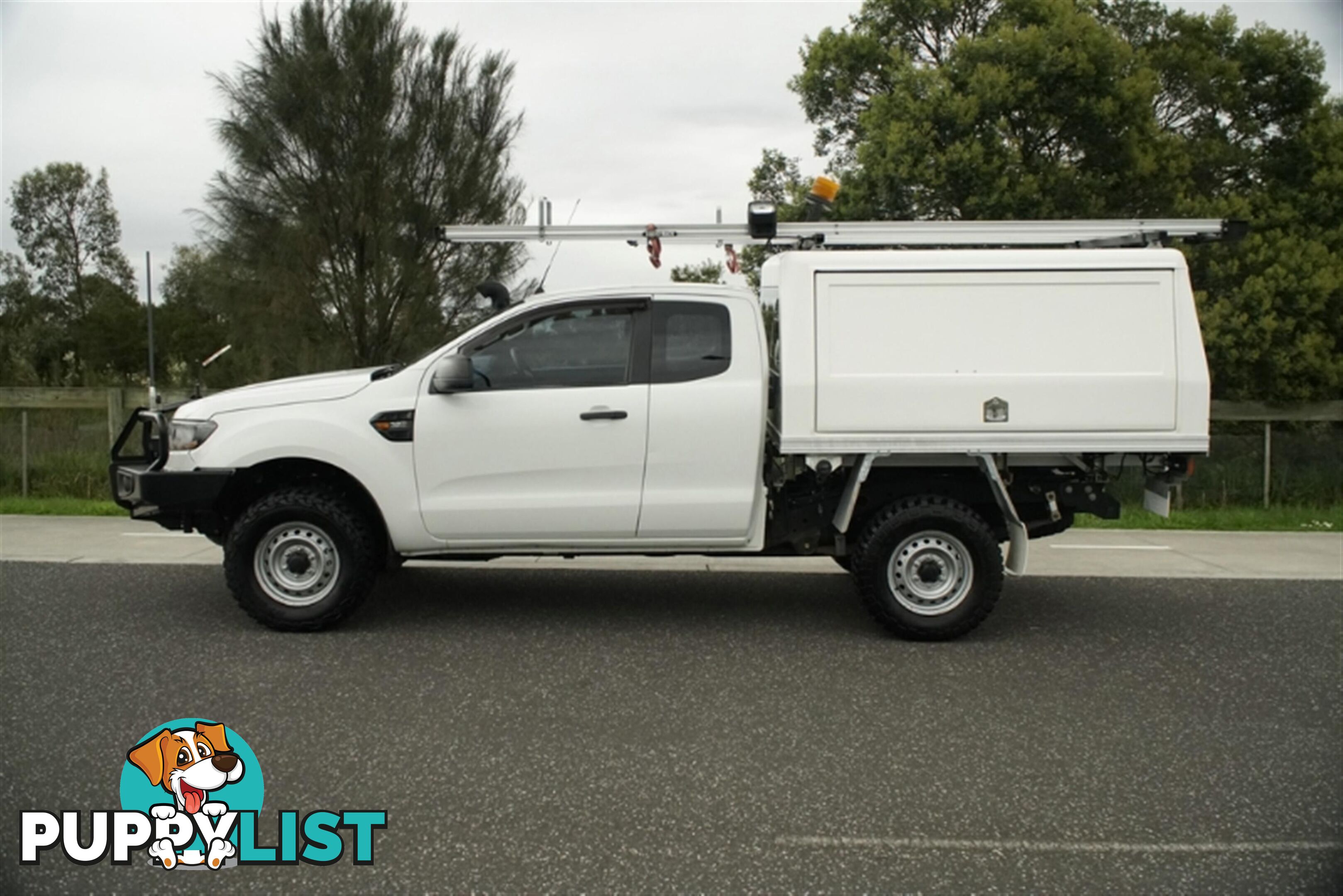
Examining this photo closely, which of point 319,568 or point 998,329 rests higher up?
point 998,329

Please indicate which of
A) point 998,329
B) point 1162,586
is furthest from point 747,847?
point 1162,586

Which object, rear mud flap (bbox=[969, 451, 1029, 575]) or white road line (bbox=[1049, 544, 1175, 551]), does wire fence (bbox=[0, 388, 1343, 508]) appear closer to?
white road line (bbox=[1049, 544, 1175, 551])

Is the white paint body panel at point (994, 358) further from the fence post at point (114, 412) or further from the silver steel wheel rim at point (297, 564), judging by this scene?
the fence post at point (114, 412)

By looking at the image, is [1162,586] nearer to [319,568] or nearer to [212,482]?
[319,568]

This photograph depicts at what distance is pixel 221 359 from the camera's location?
18.3 m

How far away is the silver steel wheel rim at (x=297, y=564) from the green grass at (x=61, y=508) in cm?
552

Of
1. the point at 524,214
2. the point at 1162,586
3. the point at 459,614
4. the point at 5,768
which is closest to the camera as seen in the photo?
the point at 5,768

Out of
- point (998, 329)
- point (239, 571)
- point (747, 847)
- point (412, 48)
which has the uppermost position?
point (412, 48)

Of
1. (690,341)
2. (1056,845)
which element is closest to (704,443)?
(690,341)

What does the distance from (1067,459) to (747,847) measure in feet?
12.7

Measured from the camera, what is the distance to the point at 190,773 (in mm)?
4742

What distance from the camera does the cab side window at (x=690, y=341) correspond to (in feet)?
23.3

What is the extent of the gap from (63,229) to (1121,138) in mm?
34736

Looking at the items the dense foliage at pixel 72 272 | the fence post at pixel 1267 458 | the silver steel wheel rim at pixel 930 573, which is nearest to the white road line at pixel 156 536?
the silver steel wheel rim at pixel 930 573
